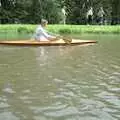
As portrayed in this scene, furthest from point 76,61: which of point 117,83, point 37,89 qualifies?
point 37,89

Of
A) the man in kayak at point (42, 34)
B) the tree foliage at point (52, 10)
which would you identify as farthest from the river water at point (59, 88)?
the tree foliage at point (52, 10)

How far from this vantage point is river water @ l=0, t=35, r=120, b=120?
24.1 ft

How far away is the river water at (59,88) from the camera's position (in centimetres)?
734

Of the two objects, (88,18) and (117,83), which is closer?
(117,83)

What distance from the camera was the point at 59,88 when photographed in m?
9.55

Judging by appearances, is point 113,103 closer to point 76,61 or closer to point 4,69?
point 4,69

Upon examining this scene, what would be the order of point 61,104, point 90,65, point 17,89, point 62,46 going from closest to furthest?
point 61,104 < point 17,89 < point 90,65 < point 62,46

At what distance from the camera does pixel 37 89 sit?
9383 mm

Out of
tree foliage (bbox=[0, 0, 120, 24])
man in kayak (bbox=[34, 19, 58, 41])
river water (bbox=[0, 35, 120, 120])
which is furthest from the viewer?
tree foliage (bbox=[0, 0, 120, 24])

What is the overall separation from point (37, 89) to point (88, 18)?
52.1m

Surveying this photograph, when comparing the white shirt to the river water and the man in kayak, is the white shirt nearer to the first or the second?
the man in kayak

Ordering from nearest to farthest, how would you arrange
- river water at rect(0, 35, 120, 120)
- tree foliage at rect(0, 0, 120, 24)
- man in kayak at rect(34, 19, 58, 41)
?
1. river water at rect(0, 35, 120, 120)
2. man in kayak at rect(34, 19, 58, 41)
3. tree foliage at rect(0, 0, 120, 24)

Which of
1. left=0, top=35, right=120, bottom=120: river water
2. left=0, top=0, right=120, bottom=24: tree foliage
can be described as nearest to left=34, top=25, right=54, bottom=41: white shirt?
left=0, top=35, right=120, bottom=120: river water

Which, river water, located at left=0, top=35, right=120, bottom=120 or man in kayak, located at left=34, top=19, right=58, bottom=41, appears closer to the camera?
river water, located at left=0, top=35, right=120, bottom=120
